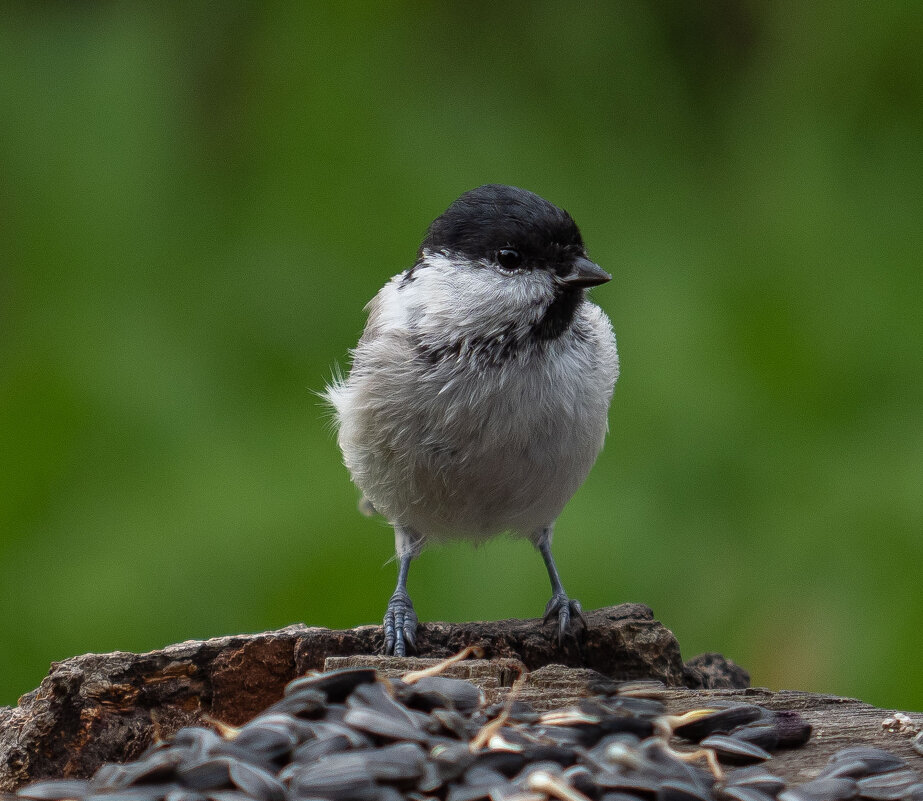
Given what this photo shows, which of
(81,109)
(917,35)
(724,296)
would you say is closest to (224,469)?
(81,109)

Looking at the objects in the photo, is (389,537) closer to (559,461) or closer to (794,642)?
(559,461)

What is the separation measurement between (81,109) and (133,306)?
0.54m

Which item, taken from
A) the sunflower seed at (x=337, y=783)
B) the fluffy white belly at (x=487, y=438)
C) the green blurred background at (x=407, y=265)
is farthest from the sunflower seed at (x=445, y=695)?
the green blurred background at (x=407, y=265)

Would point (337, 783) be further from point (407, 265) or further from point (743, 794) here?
point (407, 265)

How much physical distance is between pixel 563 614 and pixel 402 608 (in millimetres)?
334

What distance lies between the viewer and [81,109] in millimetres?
2846

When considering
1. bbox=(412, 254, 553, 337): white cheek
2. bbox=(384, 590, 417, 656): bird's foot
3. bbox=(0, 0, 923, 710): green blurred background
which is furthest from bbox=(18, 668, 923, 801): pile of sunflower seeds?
bbox=(0, 0, 923, 710): green blurred background

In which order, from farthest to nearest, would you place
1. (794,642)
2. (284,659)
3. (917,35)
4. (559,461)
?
1. (917,35)
2. (794,642)
3. (559,461)
4. (284,659)

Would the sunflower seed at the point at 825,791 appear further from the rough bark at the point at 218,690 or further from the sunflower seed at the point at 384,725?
the sunflower seed at the point at 384,725

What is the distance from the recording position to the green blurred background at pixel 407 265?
8.50ft

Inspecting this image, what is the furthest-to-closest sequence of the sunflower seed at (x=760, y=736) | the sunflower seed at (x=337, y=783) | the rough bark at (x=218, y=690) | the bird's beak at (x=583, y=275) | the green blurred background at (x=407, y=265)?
1. the green blurred background at (x=407, y=265)
2. the bird's beak at (x=583, y=275)
3. the rough bark at (x=218, y=690)
4. the sunflower seed at (x=760, y=736)
5. the sunflower seed at (x=337, y=783)

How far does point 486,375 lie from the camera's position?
207cm

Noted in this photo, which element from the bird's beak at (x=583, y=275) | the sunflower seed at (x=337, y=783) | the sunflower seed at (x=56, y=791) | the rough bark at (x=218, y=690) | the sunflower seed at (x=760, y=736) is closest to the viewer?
the sunflower seed at (x=337, y=783)

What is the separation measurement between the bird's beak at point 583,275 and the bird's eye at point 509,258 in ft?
0.27
